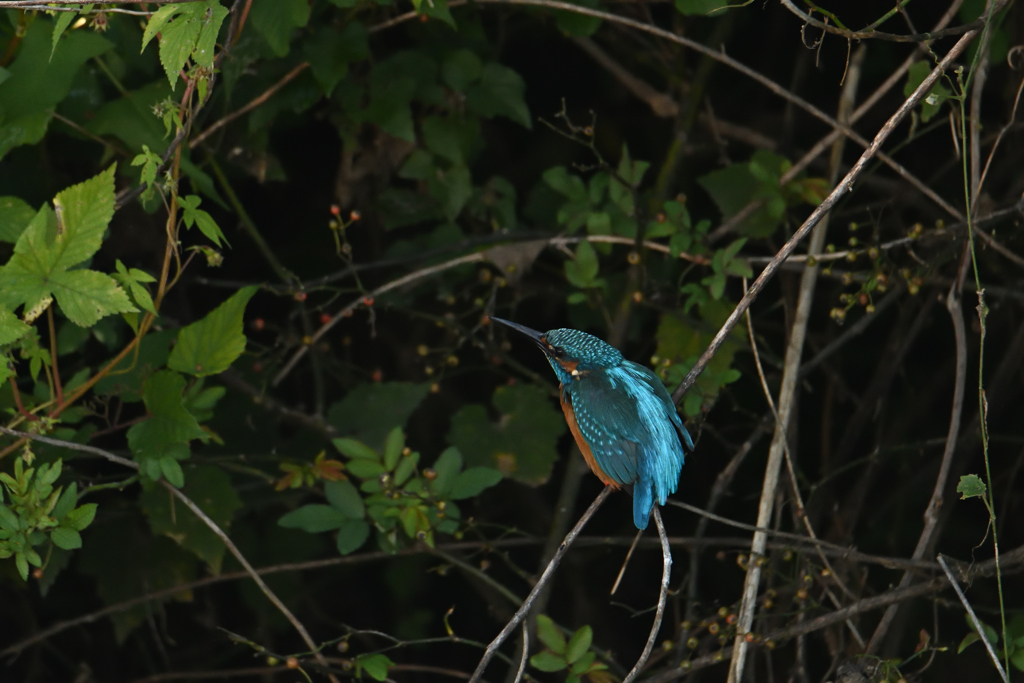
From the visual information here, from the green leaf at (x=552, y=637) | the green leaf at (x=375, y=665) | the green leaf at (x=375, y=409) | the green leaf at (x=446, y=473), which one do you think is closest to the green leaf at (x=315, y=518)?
the green leaf at (x=446, y=473)

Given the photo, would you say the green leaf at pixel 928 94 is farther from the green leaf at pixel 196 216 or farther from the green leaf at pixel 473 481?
the green leaf at pixel 196 216

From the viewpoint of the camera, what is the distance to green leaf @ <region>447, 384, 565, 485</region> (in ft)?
9.35

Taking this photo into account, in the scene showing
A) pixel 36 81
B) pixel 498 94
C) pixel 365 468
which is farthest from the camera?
pixel 498 94

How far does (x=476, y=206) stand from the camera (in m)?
3.08

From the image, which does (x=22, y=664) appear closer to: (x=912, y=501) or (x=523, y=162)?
Answer: (x=523, y=162)

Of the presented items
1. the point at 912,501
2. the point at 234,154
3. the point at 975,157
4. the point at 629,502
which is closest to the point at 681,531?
the point at 629,502

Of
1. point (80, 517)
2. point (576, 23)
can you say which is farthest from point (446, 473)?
point (576, 23)

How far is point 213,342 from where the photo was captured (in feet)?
7.40

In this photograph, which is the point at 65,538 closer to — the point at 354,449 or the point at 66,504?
the point at 66,504

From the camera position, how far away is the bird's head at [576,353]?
2.49 m

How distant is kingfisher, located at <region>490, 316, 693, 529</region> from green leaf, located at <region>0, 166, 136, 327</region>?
1.13 meters

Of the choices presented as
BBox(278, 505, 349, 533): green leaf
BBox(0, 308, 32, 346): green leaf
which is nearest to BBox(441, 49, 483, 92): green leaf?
BBox(278, 505, 349, 533): green leaf

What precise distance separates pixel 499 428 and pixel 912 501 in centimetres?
171

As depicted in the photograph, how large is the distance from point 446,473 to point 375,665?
0.50 metres
